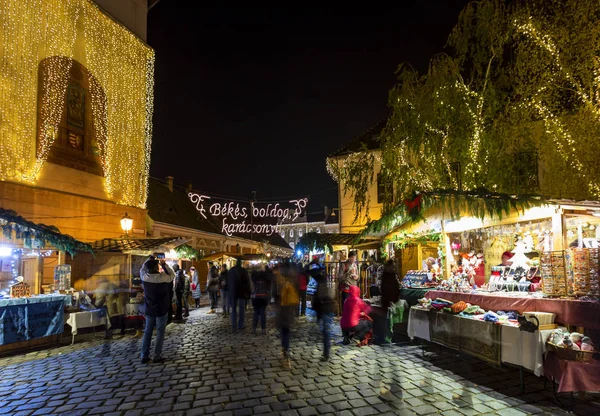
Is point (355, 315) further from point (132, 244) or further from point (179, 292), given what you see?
point (132, 244)

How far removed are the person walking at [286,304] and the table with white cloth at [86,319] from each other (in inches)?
232

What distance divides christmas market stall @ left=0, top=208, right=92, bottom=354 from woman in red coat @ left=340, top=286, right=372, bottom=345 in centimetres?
735

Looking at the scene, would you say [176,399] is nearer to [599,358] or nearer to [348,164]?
[599,358]

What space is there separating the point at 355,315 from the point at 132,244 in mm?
8880

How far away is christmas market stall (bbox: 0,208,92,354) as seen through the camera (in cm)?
879

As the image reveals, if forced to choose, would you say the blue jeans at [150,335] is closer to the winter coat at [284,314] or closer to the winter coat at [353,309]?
the winter coat at [284,314]

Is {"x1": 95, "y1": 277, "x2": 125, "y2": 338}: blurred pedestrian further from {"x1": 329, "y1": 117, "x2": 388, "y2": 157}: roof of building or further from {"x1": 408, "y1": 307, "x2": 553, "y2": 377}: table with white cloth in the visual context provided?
{"x1": 329, "y1": 117, "x2": 388, "y2": 157}: roof of building

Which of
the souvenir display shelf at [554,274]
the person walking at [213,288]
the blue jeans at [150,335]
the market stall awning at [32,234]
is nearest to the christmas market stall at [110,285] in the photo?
the market stall awning at [32,234]

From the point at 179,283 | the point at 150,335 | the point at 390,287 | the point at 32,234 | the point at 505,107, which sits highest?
the point at 505,107

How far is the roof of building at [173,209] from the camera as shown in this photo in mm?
27953

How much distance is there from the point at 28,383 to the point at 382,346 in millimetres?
7016

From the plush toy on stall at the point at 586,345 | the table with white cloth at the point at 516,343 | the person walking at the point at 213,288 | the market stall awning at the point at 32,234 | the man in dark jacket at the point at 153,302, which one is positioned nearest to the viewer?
the plush toy on stall at the point at 586,345

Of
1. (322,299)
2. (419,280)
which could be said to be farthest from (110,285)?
(419,280)

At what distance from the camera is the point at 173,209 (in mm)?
30938
